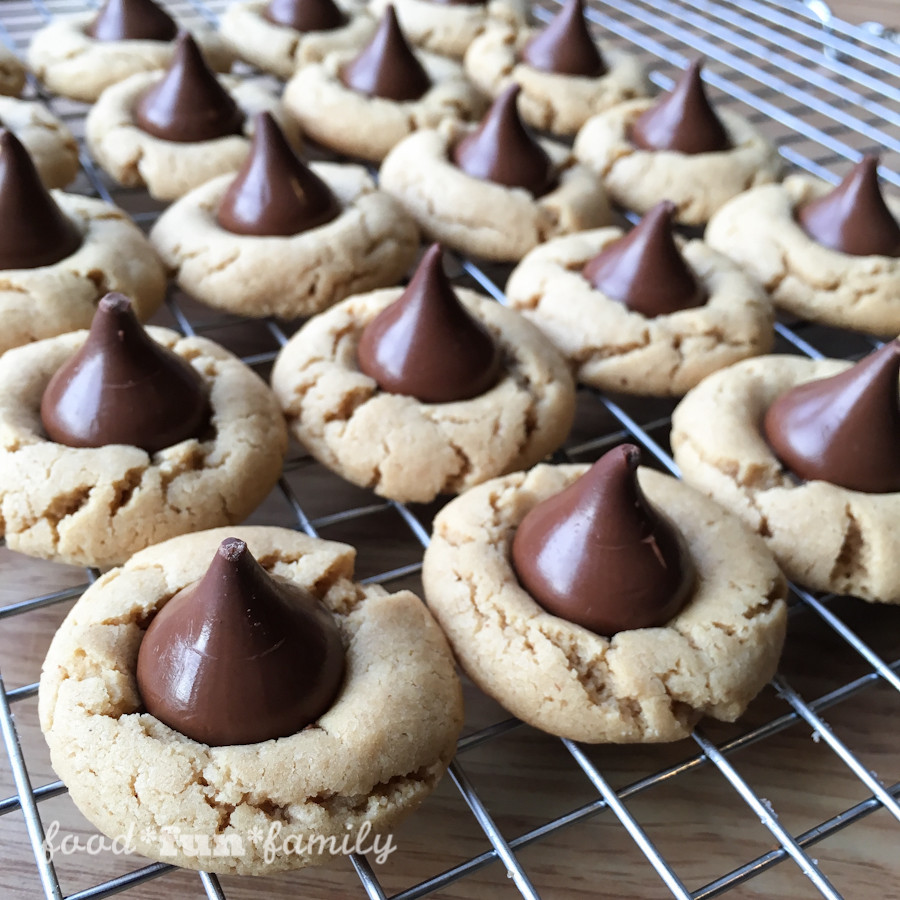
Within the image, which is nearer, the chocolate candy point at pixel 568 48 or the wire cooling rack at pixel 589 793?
the wire cooling rack at pixel 589 793

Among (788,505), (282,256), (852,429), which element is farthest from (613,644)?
(282,256)

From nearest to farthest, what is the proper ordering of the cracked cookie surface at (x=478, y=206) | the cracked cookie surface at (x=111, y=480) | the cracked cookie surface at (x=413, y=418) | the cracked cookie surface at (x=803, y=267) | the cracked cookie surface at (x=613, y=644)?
the cracked cookie surface at (x=613, y=644), the cracked cookie surface at (x=111, y=480), the cracked cookie surface at (x=413, y=418), the cracked cookie surface at (x=803, y=267), the cracked cookie surface at (x=478, y=206)

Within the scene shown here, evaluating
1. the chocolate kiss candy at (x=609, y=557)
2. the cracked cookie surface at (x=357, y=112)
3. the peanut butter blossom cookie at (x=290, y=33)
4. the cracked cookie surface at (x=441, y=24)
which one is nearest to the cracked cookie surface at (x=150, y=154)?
the cracked cookie surface at (x=357, y=112)

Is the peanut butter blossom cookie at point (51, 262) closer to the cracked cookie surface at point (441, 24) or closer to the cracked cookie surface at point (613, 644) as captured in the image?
the cracked cookie surface at point (613, 644)

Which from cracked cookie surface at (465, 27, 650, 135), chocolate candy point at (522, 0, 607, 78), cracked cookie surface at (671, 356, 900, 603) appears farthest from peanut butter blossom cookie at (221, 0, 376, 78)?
cracked cookie surface at (671, 356, 900, 603)

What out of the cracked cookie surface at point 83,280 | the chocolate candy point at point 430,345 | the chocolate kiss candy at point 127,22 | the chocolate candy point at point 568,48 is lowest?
the cracked cookie surface at point 83,280

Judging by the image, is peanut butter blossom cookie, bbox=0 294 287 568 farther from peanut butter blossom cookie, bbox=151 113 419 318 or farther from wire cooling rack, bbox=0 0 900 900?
peanut butter blossom cookie, bbox=151 113 419 318
